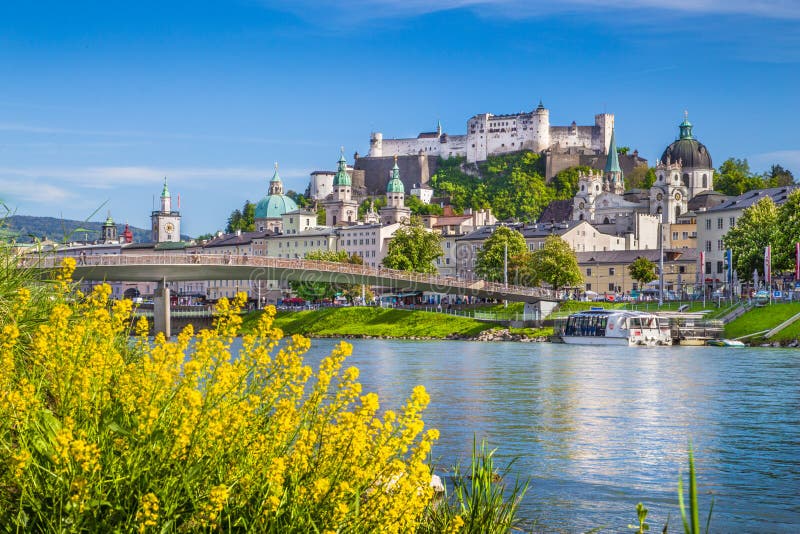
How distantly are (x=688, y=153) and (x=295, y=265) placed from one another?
88.4m

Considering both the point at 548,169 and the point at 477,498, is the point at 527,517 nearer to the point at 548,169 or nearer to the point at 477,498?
the point at 477,498

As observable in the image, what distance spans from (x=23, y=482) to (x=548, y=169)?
172m

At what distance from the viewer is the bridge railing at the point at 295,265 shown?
6569cm

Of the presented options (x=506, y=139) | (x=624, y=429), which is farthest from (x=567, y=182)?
(x=624, y=429)

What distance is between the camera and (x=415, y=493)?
25.7 ft

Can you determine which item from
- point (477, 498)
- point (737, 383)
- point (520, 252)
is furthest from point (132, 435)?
point (520, 252)

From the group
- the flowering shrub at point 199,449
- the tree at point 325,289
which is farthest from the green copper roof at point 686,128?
the flowering shrub at point 199,449

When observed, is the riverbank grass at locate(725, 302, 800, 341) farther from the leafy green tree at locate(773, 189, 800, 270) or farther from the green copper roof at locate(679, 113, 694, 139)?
the green copper roof at locate(679, 113, 694, 139)

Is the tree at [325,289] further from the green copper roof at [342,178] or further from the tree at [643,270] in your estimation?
the green copper roof at [342,178]

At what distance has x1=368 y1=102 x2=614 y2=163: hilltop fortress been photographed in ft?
602

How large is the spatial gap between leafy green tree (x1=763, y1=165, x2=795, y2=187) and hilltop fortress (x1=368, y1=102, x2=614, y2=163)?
98.2ft

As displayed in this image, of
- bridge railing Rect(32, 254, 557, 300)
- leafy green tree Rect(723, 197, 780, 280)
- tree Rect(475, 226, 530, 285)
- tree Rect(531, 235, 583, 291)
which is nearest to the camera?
bridge railing Rect(32, 254, 557, 300)

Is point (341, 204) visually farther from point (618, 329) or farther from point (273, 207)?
point (618, 329)

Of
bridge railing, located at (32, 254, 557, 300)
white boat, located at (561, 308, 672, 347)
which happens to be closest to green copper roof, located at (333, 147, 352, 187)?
bridge railing, located at (32, 254, 557, 300)
